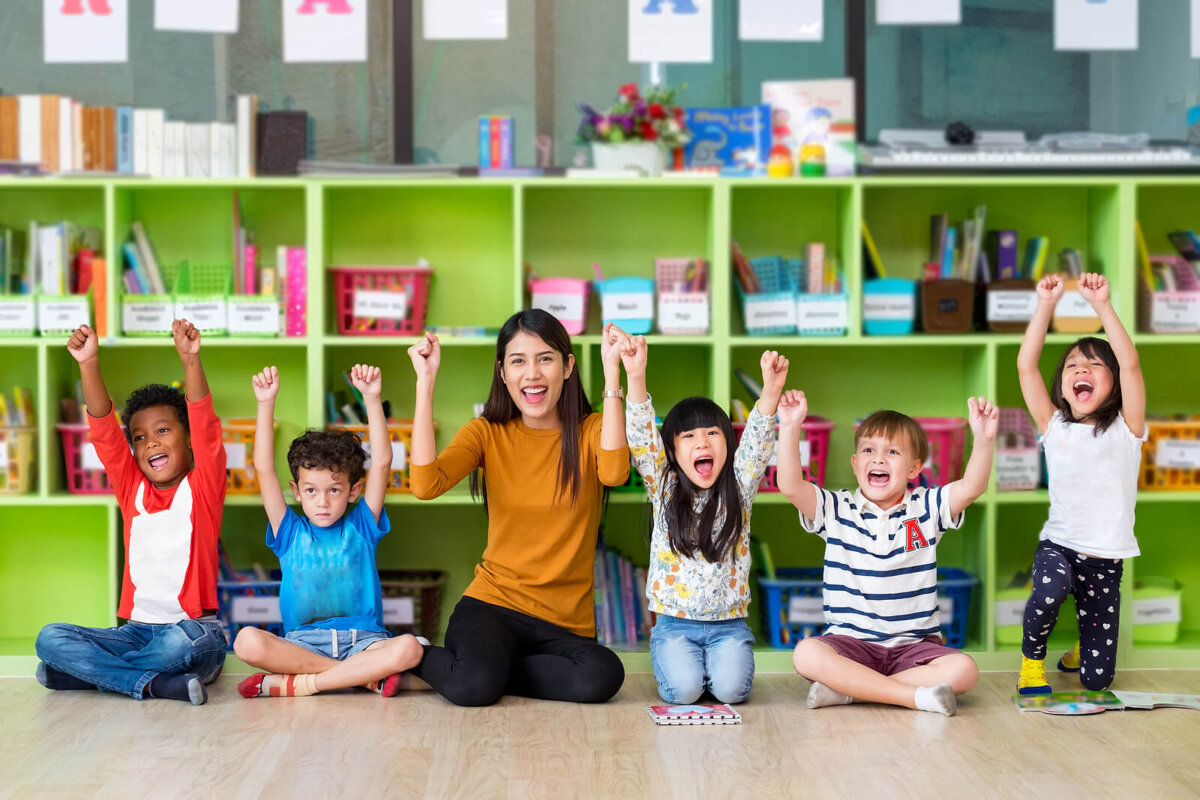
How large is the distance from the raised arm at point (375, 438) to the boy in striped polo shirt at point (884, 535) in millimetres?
988

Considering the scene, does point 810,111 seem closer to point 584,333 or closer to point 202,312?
point 584,333

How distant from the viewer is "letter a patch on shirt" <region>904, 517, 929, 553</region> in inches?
109

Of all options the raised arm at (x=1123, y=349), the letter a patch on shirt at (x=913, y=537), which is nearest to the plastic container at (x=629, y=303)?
the letter a patch on shirt at (x=913, y=537)

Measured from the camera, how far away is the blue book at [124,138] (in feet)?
10.5

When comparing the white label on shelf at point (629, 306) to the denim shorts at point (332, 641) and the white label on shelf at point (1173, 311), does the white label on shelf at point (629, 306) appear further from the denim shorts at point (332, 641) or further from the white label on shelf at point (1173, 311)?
the white label on shelf at point (1173, 311)

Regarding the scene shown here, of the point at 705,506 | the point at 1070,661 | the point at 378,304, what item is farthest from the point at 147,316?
the point at 1070,661

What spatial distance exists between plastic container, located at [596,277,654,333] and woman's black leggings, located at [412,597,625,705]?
0.85m

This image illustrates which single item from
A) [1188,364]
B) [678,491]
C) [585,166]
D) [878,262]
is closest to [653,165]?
[585,166]

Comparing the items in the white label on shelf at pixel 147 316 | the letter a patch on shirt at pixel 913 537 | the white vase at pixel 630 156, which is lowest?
the letter a patch on shirt at pixel 913 537

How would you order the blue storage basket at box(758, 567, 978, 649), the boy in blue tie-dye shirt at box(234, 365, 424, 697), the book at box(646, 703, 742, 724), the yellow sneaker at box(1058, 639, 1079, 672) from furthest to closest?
the blue storage basket at box(758, 567, 978, 649) < the yellow sneaker at box(1058, 639, 1079, 672) < the boy in blue tie-dye shirt at box(234, 365, 424, 697) < the book at box(646, 703, 742, 724)

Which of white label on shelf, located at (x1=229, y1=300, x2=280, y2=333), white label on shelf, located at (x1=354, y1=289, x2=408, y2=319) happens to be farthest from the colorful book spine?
white label on shelf, located at (x1=354, y1=289, x2=408, y2=319)

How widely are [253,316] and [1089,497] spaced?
2.22 meters

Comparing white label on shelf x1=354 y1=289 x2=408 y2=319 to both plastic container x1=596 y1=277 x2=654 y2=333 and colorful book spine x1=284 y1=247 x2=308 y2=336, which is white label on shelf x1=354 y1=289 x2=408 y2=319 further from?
plastic container x1=596 y1=277 x2=654 y2=333

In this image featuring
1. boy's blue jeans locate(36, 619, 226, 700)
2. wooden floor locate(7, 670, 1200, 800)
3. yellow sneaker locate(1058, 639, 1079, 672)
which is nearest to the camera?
wooden floor locate(7, 670, 1200, 800)
